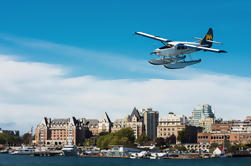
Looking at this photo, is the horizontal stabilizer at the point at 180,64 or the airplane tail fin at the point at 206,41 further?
the airplane tail fin at the point at 206,41

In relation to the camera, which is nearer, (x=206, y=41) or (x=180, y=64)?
(x=180, y=64)

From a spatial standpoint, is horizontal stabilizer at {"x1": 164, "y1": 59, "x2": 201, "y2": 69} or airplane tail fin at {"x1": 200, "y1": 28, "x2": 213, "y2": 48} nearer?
horizontal stabilizer at {"x1": 164, "y1": 59, "x2": 201, "y2": 69}

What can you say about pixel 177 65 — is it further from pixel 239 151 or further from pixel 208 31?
pixel 239 151

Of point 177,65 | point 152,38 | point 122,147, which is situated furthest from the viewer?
point 122,147

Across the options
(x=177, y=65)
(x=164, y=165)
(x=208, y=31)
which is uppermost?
(x=208, y=31)

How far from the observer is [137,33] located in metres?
90.4

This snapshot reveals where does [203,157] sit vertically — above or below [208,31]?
below

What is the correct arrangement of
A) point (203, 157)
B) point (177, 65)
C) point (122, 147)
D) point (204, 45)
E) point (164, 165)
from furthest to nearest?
point (122, 147)
point (203, 157)
point (164, 165)
point (204, 45)
point (177, 65)

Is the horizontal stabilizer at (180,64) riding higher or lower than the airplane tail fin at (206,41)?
lower

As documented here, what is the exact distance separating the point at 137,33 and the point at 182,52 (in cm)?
1425

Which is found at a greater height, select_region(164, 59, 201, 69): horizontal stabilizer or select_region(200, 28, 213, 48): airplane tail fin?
select_region(200, 28, 213, 48): airplane tail fin

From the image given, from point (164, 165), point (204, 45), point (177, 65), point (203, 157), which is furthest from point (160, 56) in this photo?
point (203, 157)

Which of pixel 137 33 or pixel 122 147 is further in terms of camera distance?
pixel 122 147

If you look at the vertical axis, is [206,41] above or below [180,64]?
above
